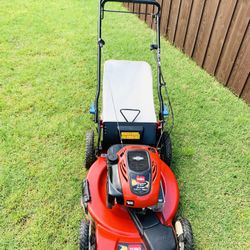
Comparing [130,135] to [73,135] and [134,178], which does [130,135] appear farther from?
[73,135]

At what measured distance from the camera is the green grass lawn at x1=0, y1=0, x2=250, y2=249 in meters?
2.42

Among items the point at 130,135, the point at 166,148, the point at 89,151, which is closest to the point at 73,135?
the point at 89,151

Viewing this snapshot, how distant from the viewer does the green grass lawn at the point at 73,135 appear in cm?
242

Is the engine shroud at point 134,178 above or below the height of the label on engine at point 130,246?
above

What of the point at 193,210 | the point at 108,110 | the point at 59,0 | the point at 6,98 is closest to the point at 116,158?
the point at 108,110

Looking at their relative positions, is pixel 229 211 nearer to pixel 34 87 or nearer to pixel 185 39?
pixel 34 87

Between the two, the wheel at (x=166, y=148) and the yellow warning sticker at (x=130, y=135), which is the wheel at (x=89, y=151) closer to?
the yellow warning sticker at (x=130, y=135)

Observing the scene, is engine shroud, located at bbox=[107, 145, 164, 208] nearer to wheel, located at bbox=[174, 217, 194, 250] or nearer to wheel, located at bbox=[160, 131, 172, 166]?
wheel, located at bbox=[174, 217, 194, 250]

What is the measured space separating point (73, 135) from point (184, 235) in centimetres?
147

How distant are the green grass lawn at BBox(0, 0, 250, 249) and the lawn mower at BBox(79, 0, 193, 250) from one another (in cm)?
32

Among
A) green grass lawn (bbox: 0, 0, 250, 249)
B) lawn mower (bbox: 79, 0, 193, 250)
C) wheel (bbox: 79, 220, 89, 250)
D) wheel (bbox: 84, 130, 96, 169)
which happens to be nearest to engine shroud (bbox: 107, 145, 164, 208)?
lawn mower (bbox: 79, 0, 193, 250)

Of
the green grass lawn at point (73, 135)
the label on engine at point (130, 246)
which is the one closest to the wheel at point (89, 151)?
the green grass lawn at point (73, 135)

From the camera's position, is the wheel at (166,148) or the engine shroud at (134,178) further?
the wheel at (166,148)

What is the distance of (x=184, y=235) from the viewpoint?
2057mm
